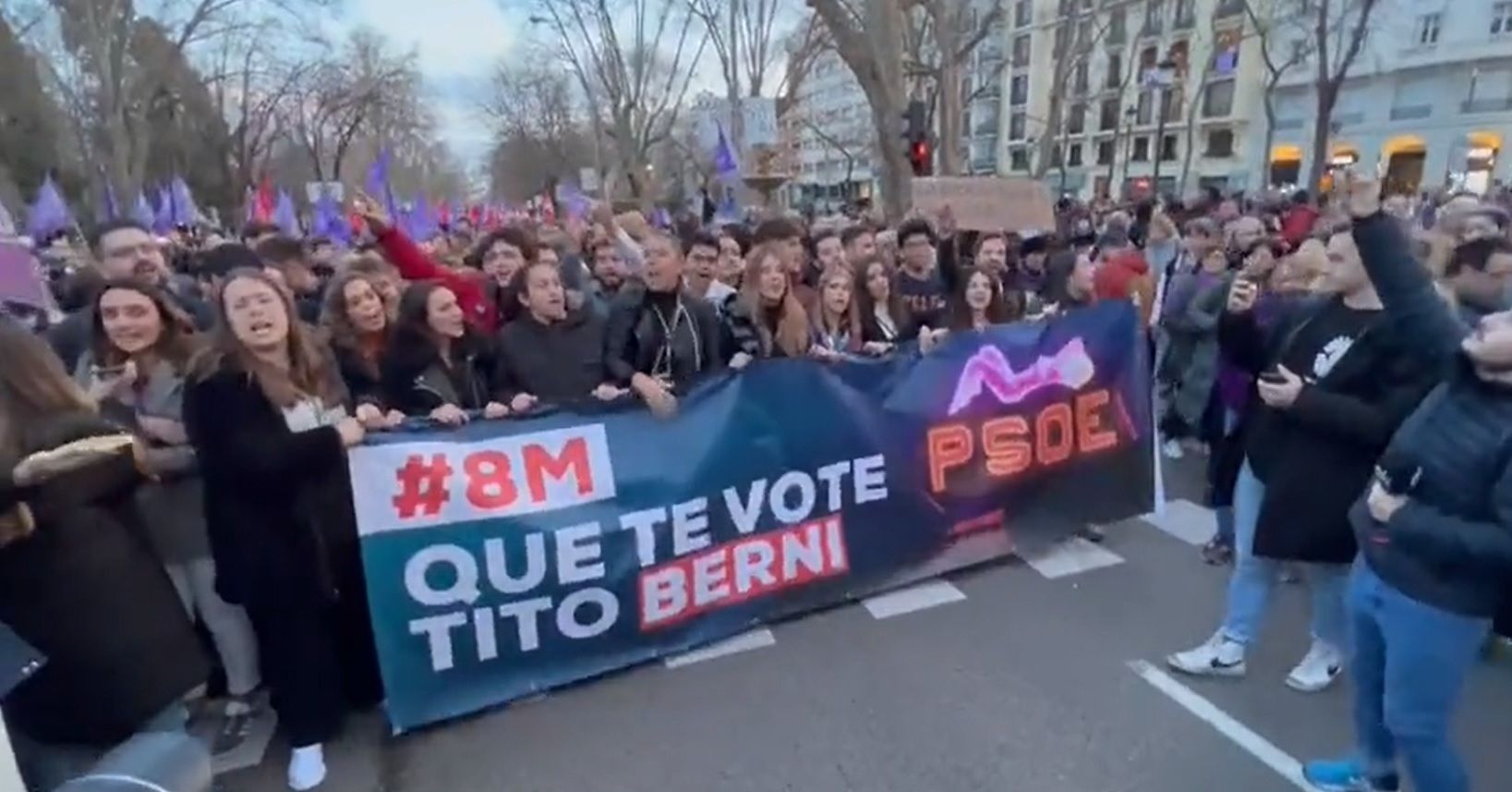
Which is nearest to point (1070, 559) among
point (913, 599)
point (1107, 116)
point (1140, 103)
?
point (913, 599)

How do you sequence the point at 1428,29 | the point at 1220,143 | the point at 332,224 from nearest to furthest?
1. the point at 332,224
2. the point at 1428,29
3. the point at 1220,143

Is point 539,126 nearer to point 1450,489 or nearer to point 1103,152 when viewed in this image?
point 1103,152

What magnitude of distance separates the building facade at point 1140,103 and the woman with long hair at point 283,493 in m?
45.3

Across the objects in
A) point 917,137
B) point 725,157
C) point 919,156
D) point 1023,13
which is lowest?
point 919,156

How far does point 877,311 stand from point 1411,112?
49579mm

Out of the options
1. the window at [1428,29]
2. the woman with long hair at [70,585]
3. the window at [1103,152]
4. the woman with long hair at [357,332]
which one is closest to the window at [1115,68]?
the window at [1103,152]

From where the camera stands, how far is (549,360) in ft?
13.5

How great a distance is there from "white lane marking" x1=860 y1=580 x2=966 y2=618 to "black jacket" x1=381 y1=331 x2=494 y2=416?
1.97m

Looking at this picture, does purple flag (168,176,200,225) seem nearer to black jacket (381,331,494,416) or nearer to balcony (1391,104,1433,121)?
black jacket (381,331,494,416)

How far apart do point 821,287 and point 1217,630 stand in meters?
2.51

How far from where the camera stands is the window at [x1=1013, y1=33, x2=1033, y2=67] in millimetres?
66750

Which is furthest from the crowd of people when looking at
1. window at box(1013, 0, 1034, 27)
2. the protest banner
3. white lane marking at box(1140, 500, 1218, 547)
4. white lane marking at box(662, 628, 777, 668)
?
window at box(1013, 0, 1034, 27)

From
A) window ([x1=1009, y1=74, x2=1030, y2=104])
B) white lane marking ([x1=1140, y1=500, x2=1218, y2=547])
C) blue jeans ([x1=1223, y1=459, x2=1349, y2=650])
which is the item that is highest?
window ([x1=1009, y1=74, x2=1030, y2=104])

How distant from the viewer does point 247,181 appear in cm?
4147
